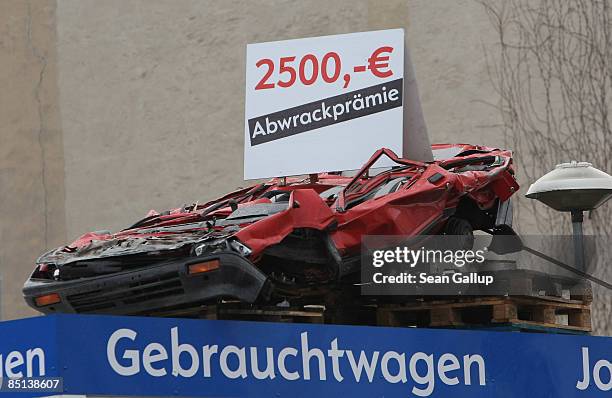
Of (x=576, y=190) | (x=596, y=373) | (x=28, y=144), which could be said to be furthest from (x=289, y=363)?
(x=28, y=144)

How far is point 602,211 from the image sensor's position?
17.5 metres

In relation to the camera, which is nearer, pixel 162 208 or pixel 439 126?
pixel 439 126

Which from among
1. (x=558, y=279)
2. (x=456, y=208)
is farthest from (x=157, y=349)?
(x=558, y=279)

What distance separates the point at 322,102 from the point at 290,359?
10.8ft

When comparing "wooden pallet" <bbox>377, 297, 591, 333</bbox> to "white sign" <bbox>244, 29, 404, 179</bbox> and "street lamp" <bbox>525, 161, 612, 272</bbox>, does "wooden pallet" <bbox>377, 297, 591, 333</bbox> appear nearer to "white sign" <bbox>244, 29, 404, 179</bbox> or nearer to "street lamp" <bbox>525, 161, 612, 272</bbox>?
"street lamp" <bbox>525, 161, 612, 272</bbox>

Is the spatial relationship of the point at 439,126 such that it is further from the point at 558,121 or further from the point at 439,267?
the point at 439,267

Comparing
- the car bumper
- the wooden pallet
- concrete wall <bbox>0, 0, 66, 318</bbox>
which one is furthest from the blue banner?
concrete wall <bbox>0, 0, 66, 318</bbox>

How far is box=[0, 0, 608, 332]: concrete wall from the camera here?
19484mm

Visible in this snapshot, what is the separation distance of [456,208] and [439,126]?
27.4ft

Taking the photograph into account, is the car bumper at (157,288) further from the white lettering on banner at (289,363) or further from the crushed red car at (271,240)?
the white lettering on banner at (289,363)

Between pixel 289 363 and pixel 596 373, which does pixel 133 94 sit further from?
pixel 289 363

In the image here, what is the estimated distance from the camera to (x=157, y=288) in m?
8.58

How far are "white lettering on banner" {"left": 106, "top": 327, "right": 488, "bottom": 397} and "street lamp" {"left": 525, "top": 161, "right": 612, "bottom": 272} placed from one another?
3171 mm

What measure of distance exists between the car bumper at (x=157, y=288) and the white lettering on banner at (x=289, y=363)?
1.55 ft
